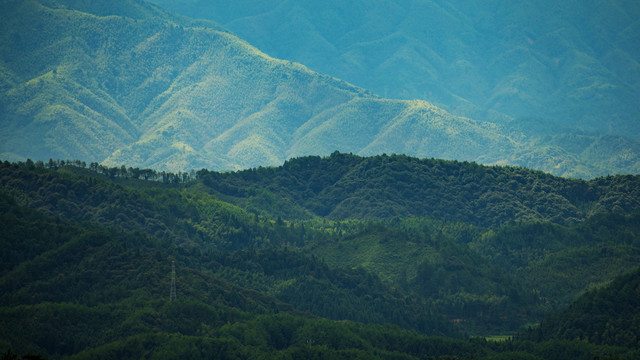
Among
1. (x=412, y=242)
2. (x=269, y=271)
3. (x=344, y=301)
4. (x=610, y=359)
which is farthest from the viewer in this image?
(x=412, y=242)

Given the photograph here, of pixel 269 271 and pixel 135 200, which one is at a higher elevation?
pixel 135 200

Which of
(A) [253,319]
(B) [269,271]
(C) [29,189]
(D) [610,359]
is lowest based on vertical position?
(D) [610,359]

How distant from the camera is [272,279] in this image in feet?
495

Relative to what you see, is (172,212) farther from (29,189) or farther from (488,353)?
(488,353)

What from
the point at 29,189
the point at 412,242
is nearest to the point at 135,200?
the point at 29,189

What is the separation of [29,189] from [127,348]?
210 feet

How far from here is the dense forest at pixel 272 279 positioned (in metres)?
106

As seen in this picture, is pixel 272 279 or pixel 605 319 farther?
pixel 272 279

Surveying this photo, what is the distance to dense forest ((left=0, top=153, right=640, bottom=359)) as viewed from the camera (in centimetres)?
10588

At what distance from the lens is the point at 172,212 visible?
588 feet

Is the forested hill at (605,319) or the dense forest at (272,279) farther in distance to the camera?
the forested hill at (605,319)

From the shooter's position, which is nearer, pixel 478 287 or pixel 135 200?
pixel 478 287

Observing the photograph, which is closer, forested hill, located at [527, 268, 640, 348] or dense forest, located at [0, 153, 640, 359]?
dense forest, located at [0, 153, 640, 359]

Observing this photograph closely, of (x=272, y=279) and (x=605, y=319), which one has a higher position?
(x=272, y=279)
